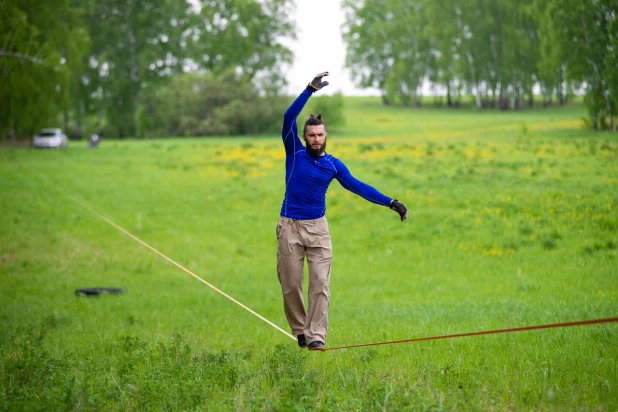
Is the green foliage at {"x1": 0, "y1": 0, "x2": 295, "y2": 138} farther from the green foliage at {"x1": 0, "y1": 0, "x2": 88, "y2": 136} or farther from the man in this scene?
the man

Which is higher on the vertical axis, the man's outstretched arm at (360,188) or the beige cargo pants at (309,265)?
the man's outstretched arm at (360,188)

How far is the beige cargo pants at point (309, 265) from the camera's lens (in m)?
7.81

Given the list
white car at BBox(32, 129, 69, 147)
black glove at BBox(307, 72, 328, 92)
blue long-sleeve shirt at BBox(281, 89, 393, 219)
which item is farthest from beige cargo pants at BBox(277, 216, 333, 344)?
white car at BBox(32, 129, 69, 147)

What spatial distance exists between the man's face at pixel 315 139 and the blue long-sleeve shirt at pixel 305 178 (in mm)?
97

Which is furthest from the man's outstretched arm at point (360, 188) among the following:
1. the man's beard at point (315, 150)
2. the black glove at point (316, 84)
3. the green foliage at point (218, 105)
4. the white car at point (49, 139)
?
the green foliage at point (218, 105)

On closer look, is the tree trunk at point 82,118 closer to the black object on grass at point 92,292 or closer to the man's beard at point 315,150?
the black object on grass at point 92,292

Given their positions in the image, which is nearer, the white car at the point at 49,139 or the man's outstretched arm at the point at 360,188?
the man's outstretched arm at the point at 360,188

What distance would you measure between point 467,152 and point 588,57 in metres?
8.49

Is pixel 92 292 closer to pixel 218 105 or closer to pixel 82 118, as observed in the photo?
pixel 218 105

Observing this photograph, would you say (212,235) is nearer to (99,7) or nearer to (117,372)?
(117,372)

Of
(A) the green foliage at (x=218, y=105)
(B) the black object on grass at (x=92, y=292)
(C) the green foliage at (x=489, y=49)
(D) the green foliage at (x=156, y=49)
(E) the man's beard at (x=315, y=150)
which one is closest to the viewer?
(E) the man's beard at (x=315, y=150)

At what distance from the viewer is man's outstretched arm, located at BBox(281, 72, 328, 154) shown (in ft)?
24.7

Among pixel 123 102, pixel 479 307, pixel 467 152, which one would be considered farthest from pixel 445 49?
pixel 479 307

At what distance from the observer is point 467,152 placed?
34656mm
